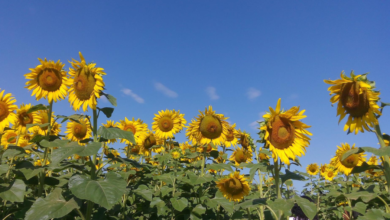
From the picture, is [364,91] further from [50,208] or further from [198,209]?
[50,208]

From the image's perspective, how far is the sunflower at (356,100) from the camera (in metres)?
3.09

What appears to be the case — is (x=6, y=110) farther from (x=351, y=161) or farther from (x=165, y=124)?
(x=351, y=161)

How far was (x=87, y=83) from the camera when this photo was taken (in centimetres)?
348

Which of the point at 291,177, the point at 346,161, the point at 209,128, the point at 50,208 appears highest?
the point at 209,128

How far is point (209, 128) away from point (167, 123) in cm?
203

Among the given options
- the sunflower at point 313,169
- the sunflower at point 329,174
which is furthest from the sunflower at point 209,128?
the sunflower at point 313,169

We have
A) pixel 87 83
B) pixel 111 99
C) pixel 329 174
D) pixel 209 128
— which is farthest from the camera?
pixel 329 174

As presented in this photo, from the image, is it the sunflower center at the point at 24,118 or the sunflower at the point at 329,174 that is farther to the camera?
the sunflower at the point at 329,174

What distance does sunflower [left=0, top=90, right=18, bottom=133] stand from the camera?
451cm

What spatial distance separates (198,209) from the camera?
165 inches

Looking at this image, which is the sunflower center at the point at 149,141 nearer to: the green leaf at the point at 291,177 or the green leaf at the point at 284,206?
the green leaf at the point at 291,177

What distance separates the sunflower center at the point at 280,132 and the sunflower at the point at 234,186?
208cm

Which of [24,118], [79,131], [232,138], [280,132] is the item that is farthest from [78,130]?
[280,132]

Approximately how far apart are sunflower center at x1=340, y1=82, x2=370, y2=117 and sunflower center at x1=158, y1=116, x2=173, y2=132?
14.7 ft
